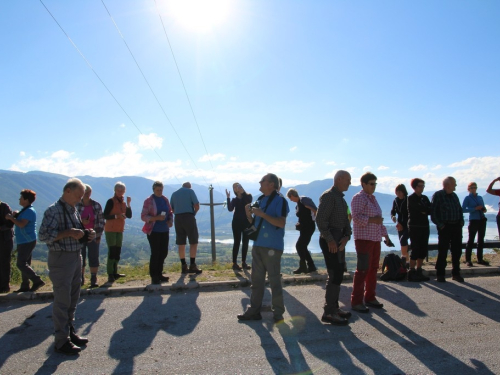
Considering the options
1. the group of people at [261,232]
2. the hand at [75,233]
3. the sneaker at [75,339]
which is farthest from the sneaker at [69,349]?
the hand at [75,233]

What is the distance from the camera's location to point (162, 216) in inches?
291

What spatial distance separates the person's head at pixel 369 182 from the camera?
5664 millimetres

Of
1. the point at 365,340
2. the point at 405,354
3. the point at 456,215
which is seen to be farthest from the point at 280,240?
the point at 456,215

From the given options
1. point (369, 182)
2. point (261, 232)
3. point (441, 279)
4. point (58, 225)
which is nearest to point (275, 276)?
point (261, 232)

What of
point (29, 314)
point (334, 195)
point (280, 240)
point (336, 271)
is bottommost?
point (29, 314)

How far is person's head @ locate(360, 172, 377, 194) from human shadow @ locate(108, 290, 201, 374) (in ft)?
10.7

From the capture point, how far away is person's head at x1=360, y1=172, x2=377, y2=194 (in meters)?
5.66

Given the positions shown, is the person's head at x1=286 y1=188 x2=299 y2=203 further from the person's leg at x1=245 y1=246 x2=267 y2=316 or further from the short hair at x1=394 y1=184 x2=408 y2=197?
the person's leg at x1=245 y1=246 x2=267 y2=316

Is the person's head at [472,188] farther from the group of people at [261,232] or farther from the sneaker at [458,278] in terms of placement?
the sneaker at [458,278]

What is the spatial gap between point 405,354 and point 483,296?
3.36 metres

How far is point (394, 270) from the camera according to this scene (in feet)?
25.1

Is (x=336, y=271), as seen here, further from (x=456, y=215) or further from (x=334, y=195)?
(x=456, y=215)

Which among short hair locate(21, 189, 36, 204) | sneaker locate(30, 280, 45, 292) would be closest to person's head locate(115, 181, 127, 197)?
short hair locate(21, 189, 36, 204)

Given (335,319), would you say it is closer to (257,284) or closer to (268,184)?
(257,284)
